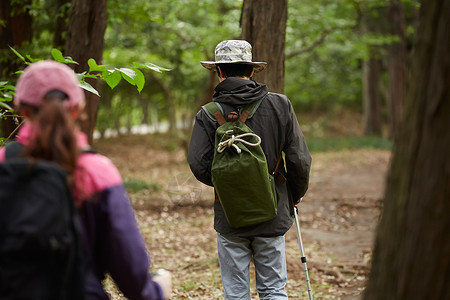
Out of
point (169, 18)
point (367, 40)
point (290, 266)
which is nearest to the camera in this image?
point (290, 266)

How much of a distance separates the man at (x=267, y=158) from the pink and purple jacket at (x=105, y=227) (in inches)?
68.0

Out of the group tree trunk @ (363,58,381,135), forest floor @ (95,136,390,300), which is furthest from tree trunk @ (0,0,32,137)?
tree trunk @ (363,58,381,135)

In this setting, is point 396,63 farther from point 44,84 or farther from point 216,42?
point 44,84

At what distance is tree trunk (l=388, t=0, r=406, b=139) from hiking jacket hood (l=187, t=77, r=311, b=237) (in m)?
22.0

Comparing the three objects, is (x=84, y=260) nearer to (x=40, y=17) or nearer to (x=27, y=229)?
(x=27, y=229)

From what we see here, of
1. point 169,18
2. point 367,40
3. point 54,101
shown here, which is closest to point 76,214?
point 54,101

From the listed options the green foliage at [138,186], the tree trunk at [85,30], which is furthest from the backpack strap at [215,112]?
the green foliage at [138,186]

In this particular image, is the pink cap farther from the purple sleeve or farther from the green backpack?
the green backpack

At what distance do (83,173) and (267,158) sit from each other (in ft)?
6.56

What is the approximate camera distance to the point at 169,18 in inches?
647

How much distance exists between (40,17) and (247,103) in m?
5.86

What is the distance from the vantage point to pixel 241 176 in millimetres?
3670

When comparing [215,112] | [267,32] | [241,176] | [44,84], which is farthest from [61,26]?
[44,84]

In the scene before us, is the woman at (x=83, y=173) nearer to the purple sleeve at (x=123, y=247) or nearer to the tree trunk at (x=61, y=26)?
the purple sleeve at (x=123, y=247)
